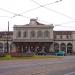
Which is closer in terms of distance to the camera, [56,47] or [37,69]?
[37,69]

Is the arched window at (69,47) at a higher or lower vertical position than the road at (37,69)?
higher

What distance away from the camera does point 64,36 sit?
379 feet

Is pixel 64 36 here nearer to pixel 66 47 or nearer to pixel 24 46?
pixel 66 47

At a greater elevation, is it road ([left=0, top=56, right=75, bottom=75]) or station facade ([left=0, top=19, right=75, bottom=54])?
station facade ([left=0, top=19, right=75, bottom=54])

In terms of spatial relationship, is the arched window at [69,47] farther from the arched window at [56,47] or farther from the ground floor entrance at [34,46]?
the ground floor entrance at [34,46]

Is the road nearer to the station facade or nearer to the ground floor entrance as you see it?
the ground floor entrance

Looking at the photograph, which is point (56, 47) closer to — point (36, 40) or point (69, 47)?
point (69, 47)

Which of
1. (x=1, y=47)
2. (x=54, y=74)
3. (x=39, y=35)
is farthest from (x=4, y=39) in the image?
(x=54, y=74)

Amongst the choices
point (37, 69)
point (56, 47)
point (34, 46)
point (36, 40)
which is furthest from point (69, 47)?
point (37, 69)

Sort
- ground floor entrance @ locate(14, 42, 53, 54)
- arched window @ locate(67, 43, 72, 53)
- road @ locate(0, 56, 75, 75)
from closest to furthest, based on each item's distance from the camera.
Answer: road @ locate(0, 56, 75, 75) → ground floor entrance @ locate(14, 42, 53, 54) → arched window @ locate(67, 43, 72, 53)

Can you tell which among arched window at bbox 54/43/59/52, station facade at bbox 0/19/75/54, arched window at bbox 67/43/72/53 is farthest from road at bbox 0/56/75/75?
arched window at bbox 67/43/72/53


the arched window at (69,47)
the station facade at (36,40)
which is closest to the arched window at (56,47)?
the station facade at (36,40)

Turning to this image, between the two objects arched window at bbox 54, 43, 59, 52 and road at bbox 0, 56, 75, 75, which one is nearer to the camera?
road at bbox 0, 56, 75, 75

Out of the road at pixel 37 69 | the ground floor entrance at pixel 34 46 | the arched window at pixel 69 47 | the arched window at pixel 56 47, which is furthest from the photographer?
the arched window at pixel 69 47
